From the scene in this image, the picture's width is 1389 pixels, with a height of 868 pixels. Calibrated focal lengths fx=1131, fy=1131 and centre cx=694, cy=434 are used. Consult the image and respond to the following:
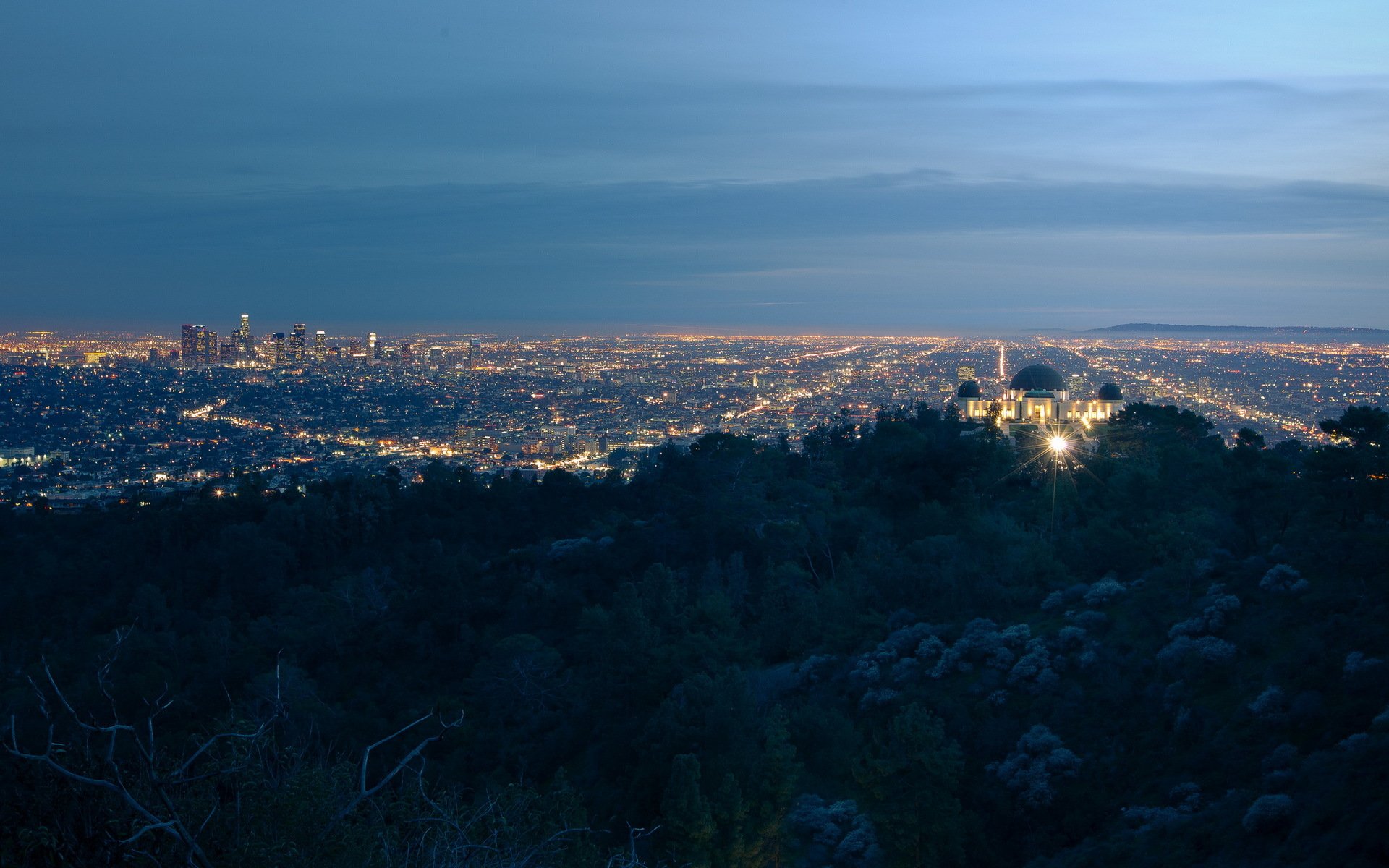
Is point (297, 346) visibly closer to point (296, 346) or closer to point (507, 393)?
point (296, 346)

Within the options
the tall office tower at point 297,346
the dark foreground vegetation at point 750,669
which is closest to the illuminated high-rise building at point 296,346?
the tall office tower at point 297,346

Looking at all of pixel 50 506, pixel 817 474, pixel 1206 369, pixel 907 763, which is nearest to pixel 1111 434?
pixel 817 474

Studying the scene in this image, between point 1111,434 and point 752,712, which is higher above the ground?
point 1111,434

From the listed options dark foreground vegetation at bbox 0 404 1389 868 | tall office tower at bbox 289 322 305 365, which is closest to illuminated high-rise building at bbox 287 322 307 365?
tall office tower at bbox 289 322 305 365

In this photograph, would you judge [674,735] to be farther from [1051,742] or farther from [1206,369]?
[1206,369]

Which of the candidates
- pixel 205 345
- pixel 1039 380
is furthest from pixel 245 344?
pixel 1039 380
